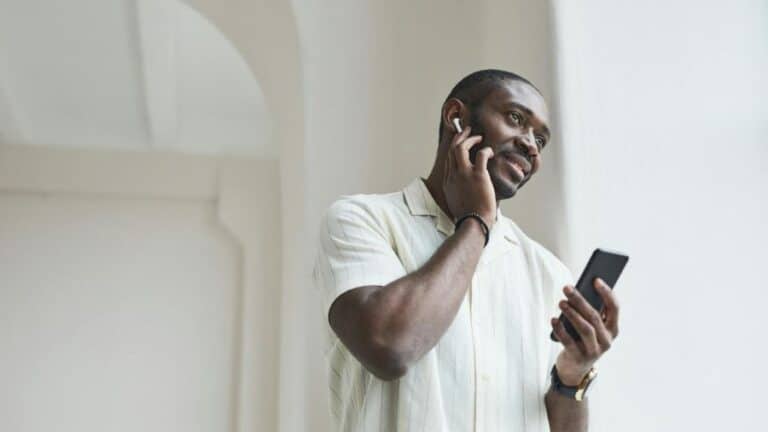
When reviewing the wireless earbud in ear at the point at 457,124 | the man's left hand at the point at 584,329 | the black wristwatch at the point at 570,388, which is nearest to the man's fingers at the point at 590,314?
the man's left hand at the point at 584,329

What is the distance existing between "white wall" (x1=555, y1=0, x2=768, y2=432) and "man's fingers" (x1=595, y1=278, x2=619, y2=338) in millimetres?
473

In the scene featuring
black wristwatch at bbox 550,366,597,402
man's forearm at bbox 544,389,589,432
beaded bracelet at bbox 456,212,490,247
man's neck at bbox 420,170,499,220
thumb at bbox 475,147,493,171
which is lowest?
man's forearm at bbox 544,389,589,432

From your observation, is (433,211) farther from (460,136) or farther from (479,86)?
(479,86)

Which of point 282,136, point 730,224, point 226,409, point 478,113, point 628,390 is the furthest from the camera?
point 226,409

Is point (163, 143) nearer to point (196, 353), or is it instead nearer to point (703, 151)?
point (196, 353)

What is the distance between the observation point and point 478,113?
5.95 feet

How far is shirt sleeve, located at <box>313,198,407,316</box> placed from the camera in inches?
60.2

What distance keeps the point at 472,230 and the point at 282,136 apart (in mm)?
1422

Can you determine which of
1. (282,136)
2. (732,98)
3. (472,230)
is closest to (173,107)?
(282,136)

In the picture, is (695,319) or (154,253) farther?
(154,253)

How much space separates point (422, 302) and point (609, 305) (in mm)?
319

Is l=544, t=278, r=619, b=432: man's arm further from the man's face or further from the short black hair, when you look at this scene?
the short black hair

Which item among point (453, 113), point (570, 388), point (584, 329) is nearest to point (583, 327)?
point (584, 329)

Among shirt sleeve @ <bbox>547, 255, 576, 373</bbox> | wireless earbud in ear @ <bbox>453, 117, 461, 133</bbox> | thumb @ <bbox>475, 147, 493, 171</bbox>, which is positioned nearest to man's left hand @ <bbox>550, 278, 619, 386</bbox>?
shirt sleeve @ <bbox>547, 255, 576, 373</bbox>
